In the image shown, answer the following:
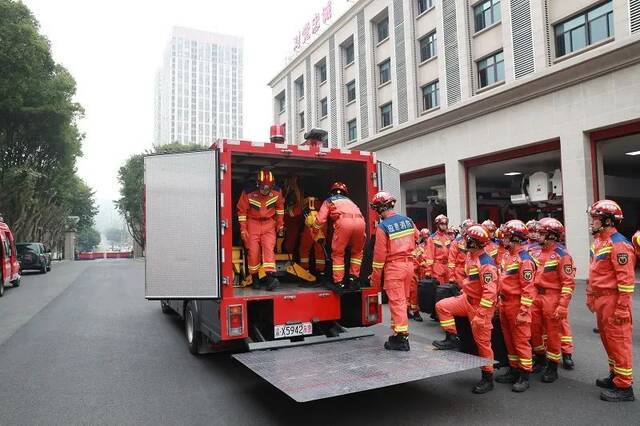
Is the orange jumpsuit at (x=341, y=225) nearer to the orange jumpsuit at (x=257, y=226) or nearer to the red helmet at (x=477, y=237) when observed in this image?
the orange jumpsuit at (x=257, y=226)

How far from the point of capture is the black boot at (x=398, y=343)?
16.1 ft

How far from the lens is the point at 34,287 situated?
16.7 meters

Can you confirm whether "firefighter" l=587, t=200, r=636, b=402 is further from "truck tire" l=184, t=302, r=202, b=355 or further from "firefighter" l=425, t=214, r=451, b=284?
"truck tire" l=184, t=302, r=202, b=355

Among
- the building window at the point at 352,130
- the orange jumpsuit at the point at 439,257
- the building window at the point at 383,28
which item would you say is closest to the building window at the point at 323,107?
the building window at the point at 352,130

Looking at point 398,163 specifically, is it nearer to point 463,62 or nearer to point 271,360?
point 463,62

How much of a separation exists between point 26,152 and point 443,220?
25368mm

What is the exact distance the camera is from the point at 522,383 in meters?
4.81

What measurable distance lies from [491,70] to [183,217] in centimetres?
1590

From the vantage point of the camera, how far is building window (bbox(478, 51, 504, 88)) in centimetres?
1720

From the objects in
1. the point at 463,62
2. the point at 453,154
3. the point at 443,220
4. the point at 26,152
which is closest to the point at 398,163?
the point at 453,154

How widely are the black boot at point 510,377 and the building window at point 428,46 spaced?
17.8 m

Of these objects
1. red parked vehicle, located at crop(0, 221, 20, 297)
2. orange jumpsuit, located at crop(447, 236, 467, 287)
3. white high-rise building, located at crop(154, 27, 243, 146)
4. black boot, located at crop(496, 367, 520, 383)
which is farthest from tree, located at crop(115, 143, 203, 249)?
white high-rise building, located at crop(154, 27, 243, 146)

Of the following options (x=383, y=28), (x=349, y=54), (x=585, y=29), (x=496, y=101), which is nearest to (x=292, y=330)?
(x=496, y=101)

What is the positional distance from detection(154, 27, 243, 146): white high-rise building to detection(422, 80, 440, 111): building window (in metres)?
97.0
